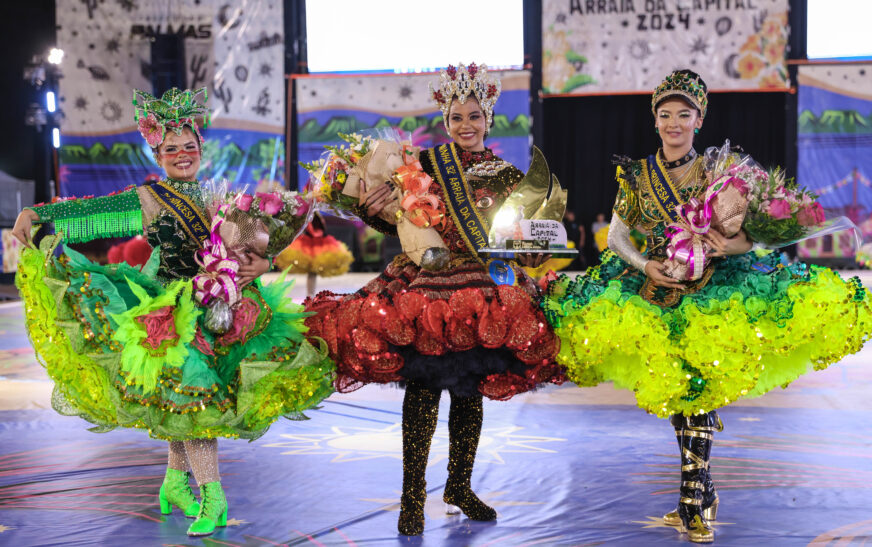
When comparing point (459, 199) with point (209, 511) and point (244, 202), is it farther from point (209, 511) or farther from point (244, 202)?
point (209, 511)

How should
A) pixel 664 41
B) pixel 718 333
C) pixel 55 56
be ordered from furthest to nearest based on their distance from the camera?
pixel 664 41 → pixel 55 56 → pixel 718 333

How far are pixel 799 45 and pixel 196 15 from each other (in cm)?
Result: 901

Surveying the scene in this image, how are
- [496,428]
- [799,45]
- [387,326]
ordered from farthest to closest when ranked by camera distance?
[799,45] → [496,428] → [387,326]

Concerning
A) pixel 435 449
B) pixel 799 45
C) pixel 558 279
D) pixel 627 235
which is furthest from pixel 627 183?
pixel 799 45

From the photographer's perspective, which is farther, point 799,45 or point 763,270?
point 799,45

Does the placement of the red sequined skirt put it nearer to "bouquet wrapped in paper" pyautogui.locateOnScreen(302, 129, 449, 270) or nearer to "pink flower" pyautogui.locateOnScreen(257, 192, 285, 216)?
"bouquet wrapped in paper" pyautogui.locateOnScreen(302, 129, 449, 270)

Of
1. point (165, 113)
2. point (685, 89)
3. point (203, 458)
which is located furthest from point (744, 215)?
point (165, 113)

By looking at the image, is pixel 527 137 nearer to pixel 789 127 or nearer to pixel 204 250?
pixel 789 127

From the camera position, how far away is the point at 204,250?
296 cm

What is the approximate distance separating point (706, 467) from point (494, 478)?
3.28 ft

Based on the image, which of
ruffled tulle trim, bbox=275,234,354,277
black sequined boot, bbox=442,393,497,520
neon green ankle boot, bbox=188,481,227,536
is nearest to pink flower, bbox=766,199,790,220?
black sequined boot, bbox=442,393,497,520

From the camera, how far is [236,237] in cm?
293

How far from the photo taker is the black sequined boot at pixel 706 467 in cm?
291

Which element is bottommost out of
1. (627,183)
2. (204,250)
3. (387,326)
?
(387,326)
